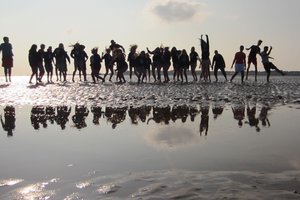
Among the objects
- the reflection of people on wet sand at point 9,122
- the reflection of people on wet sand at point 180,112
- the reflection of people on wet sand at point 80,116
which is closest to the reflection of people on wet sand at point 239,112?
the reflection of people on wet sand at point 180,112

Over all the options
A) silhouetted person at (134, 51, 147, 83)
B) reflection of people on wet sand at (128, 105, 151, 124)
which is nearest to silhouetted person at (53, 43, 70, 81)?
silhouetted person at (134, 51, 147, 83)

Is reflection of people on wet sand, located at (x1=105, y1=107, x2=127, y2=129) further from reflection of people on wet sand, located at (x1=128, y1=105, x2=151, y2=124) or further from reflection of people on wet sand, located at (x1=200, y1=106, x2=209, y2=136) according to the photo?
reflection of people on wet sand, located at (x1=200, y1=106, x2=209, y2=136)

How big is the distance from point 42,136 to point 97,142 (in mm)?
1026

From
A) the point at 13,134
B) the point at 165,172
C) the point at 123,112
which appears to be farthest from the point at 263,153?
the point at 123,112

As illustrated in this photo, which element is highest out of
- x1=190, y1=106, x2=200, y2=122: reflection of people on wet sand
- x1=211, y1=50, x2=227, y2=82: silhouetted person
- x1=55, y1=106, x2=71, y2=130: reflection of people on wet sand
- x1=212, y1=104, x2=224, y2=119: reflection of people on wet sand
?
x1=211, y1=50, x2=227, y2=82: silhouetted person

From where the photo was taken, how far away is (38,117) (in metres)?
8.91

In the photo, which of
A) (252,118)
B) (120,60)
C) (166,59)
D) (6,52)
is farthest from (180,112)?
(6,52)

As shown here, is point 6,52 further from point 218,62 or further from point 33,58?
point 218,62

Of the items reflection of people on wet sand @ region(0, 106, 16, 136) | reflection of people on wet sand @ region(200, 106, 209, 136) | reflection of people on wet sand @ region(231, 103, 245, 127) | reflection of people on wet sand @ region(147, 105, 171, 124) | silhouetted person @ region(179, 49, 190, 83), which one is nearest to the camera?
reflection of people on wet sand @ region(200, 106, 209, 136)

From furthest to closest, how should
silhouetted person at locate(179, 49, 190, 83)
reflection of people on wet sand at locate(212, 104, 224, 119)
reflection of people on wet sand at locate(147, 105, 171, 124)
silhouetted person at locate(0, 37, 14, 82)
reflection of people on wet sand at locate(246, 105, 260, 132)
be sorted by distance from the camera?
silhouetted person at locate(179, 49, 190, 83) < silhouetted person at locate(0, 37, 14, 82) < reflection of people on wet sand at locate(212, 104, 224, 119) < reflection of people on wet sand at locate(147, 105, 171, 124) < reflection of people on wet sand at locate(246, 105, 260, 132)

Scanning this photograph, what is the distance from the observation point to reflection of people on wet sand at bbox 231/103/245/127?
26.5ft

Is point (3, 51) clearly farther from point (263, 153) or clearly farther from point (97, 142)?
point (263, 153)

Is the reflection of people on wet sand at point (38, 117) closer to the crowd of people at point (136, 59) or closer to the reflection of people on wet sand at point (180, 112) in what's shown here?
the reflection of people on wet sand at point (180, 112)

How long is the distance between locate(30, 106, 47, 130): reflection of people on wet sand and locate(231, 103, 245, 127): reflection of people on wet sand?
11.3 ft
